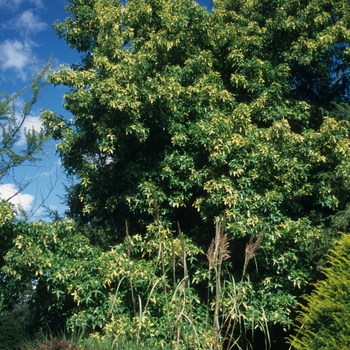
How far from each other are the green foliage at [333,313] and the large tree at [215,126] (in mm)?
2635

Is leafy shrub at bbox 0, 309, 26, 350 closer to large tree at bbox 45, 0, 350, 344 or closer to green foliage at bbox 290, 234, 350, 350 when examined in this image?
large tree at bbox 45, 0, 350, 344

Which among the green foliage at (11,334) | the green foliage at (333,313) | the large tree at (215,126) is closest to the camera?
the green foliage at (333,313)

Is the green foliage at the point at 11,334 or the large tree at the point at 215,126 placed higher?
the large tree at the point at 215,126

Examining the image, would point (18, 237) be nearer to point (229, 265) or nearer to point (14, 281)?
point (14, 281)

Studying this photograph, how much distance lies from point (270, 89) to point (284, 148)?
173cm

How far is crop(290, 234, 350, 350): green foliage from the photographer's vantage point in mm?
5238

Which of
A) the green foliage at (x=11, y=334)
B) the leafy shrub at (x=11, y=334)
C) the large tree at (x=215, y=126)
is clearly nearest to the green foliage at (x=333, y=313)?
the large tree at (x=215, y=126)

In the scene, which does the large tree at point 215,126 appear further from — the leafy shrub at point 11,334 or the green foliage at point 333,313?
the leafy shrub at point 11,334

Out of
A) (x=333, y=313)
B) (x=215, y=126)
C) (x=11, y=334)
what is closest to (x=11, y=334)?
(x=11, y=334)

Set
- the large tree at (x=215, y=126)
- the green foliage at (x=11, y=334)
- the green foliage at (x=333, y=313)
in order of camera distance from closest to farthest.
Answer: the green foliage at (x=333, y=313)
the green foliage at (x=11, y=334)
the large tree at (x=215, y=126)

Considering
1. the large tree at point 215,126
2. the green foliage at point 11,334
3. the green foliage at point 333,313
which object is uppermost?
the large tree at point 215,126

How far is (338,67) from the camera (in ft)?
39.2

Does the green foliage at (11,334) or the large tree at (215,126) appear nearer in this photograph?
the green foliage at (11,334)

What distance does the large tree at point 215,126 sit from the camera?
29.3ft
